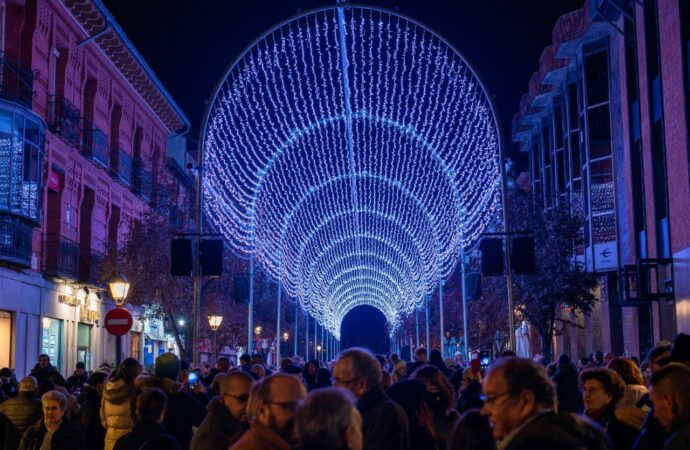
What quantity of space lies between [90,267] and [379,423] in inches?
1320

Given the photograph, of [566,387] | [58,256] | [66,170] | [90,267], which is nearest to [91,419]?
[566,387]

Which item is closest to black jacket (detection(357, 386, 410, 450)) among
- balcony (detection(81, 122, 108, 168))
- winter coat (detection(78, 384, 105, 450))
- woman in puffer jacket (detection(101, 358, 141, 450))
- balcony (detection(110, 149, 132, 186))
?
woman in puffer jacket (detection(101, 358, 141, 450))

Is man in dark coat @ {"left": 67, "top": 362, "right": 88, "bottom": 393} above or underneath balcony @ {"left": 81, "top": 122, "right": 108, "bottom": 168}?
underneath

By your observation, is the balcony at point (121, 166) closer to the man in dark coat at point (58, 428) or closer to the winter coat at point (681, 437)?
the man in dark coat at point (58, 428)

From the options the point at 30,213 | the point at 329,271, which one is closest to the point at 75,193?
the point at 30,213

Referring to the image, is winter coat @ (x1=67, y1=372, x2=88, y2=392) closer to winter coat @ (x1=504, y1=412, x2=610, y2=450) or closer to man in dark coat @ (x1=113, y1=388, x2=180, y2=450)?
man in dark coat @ (x1=113, y1=388, x2=180, y2=450)

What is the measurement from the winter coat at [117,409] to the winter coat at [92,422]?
1851 millimetres

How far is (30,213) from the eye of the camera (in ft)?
96.1

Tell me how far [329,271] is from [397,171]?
109 feet

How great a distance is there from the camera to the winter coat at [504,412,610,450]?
460 cm

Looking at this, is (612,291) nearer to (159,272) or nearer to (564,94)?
(564,94)

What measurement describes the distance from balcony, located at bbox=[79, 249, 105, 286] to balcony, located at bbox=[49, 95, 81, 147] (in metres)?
5.04

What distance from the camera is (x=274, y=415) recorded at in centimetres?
548

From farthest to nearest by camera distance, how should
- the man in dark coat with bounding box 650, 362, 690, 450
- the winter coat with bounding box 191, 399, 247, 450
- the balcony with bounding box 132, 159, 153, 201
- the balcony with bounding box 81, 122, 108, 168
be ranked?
the balcony with bounding box 132, 159, 153, 201, the balcony with bounding box 81, 122, 108, 168, the winter coat with bounding box 191, 399, 247, 450, the man in dark coat with bounding box 650, 362, 690, 450
